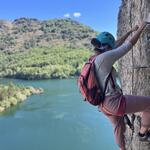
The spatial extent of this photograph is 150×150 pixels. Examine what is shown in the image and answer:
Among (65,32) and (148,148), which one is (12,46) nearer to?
(65,32)

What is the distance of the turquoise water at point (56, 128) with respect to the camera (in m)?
25.5

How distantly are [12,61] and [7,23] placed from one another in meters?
74.3

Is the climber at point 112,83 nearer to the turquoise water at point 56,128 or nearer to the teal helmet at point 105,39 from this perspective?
the teal helmet at point 105,39

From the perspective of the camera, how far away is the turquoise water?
25484mm

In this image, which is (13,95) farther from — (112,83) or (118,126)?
(112,83)

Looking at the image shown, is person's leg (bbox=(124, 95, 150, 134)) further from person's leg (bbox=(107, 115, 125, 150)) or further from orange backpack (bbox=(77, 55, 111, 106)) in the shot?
person's leg (bbox=(107, 115, 125, 150))

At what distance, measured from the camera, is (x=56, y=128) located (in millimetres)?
31547

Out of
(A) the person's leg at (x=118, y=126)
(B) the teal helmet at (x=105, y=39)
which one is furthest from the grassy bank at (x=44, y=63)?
(B) the teal helmet at (x=105, y=39)

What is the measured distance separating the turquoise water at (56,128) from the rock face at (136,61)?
54.2 feet

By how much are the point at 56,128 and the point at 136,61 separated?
27.6 metres

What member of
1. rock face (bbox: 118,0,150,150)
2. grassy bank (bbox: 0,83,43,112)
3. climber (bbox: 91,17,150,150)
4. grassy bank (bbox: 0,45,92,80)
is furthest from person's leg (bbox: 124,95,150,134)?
grassy bank (bbox: 0,45,92,80)

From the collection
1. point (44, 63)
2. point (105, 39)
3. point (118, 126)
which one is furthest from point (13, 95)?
point (105, 39)

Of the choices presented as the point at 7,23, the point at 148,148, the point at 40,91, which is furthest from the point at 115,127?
the point at 7,23

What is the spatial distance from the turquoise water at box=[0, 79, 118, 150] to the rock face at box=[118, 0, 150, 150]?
16519mm
